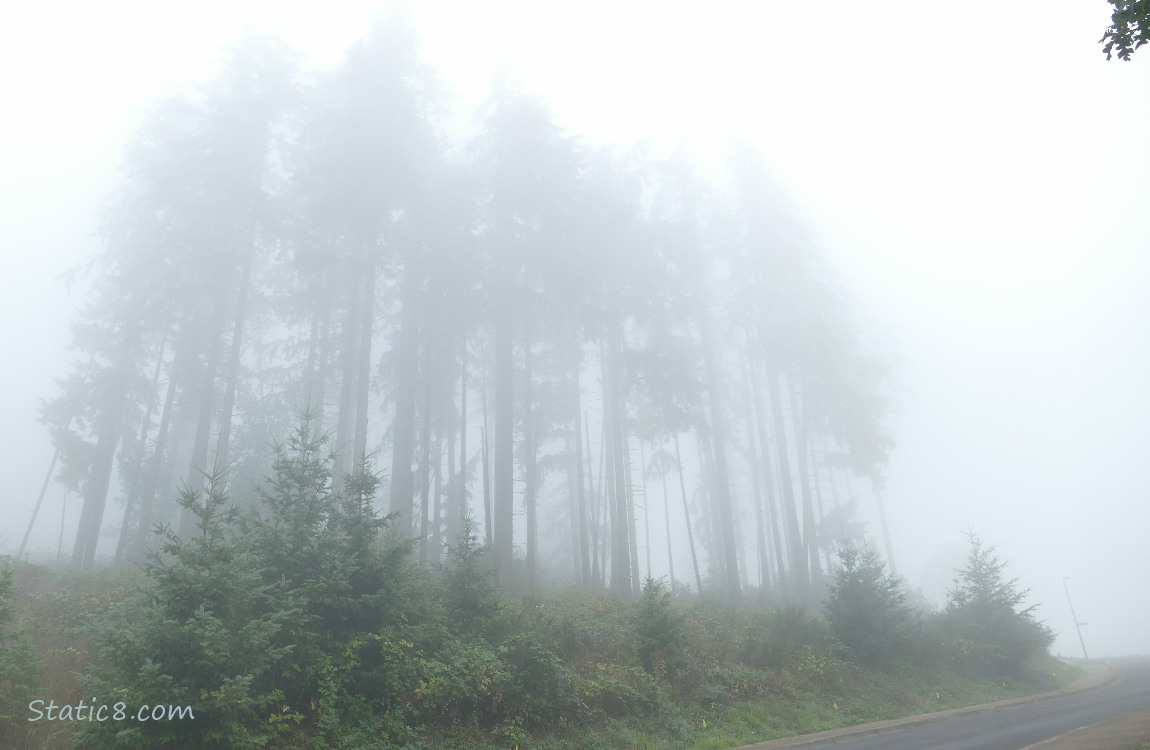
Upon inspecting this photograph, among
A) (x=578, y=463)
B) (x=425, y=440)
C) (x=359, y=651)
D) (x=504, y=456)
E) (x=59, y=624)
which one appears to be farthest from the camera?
(x=578, y=463)

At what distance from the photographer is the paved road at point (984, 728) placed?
12234mm

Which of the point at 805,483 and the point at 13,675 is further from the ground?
the point at 805,483

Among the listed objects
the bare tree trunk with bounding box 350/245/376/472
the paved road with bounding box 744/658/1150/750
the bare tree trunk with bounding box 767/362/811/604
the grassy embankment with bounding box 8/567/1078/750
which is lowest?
the paved road with bounding box 744/658/1150/750

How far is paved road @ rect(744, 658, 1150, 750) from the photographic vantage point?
12234 mm

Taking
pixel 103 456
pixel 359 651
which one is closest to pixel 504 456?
pixel 359 651

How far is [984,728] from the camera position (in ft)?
47.2

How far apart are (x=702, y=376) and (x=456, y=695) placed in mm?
24896

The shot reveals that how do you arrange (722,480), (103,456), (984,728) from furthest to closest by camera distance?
1. (722,480)
2. (103,456)
3. (984,728)

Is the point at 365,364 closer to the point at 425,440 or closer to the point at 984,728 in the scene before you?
the point at 425,440

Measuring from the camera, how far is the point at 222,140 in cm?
2488

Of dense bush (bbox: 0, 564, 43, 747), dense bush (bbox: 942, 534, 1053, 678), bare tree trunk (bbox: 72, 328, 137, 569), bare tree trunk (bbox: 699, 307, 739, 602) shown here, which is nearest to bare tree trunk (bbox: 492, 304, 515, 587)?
bare tree trunk (bbox: 699, 307, 739, 602)

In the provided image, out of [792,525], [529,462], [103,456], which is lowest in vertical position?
[792,525]

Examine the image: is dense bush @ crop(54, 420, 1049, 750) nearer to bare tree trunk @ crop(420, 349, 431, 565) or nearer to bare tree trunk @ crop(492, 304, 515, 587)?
bare tree trunk @ crop(492, 304, 515, 587)

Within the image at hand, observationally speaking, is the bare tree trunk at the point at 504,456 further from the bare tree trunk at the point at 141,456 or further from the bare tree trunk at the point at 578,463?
the bare tree trunk at the point at 141,456
